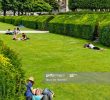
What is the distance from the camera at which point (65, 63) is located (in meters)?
24.6

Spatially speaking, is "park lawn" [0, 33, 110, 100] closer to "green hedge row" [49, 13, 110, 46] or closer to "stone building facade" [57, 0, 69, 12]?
"green hedge row" [49, 13, 110, 46]

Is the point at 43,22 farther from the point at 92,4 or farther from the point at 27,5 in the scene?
the point at 27,5

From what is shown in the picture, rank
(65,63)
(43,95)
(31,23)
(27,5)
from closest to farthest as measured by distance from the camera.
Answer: (43,95) → (65,63) → (31,23) → (27,5)

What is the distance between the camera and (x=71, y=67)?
23125 mm

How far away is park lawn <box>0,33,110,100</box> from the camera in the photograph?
17.7 metres

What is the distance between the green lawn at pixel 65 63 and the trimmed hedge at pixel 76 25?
16.3 ft

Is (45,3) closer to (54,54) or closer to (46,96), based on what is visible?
(54,54)

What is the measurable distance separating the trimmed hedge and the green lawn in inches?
196

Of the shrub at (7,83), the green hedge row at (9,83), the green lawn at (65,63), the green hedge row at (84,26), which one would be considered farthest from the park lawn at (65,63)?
A: the shrub at (7,83)

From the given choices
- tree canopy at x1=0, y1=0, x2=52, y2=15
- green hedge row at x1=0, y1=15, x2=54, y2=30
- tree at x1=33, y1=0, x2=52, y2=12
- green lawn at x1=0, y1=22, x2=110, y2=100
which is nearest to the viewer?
green lawn at x1=0, y1=22, x2=110, y2=100

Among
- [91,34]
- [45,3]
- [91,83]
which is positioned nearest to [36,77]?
[91,83]

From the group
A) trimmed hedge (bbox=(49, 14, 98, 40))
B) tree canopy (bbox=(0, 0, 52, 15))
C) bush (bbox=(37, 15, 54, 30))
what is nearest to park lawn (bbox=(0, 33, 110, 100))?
trimmed hedge (bbox=(49, 14, 98, 40))

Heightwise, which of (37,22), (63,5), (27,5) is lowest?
(63,5)

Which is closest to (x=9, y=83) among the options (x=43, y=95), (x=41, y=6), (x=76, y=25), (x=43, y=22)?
(x=43, y=95)
